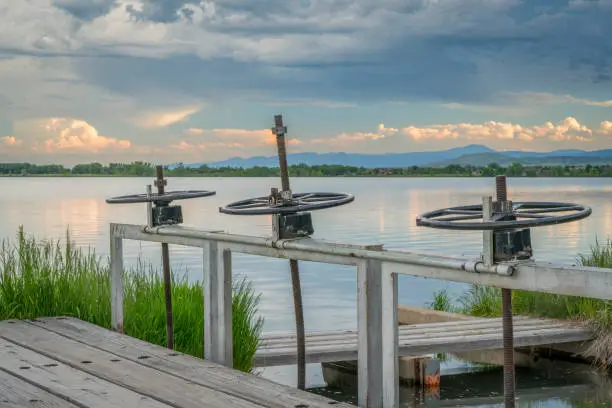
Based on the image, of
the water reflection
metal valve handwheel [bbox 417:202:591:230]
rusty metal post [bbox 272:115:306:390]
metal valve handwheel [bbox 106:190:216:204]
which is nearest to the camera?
metal valve handwheel [bbox 417:202:591:230]

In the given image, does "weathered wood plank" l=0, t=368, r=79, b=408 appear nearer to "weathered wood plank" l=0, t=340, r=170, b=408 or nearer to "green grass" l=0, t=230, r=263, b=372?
"weathered wood plank" l=0, t=340, r=170, b=408

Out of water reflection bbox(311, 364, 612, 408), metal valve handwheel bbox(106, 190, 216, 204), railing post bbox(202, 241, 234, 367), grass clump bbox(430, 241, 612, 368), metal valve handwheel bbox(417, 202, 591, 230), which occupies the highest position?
metal valve handwheel bbox(106, 190, 216, 204)

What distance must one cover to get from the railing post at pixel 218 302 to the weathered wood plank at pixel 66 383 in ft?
2.36

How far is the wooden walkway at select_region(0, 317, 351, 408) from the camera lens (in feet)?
11.5

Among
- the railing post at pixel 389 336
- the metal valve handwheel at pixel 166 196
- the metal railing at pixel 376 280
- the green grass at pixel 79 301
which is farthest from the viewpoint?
the green grass at pixel 79 301

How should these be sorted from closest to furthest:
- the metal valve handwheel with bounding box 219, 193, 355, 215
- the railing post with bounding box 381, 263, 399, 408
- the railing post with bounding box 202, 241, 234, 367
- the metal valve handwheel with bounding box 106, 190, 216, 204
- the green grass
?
the railing post with bounding box 381, 263, 399, 408 < the metal valve handwheel with bounding box 219, 193, 355, 215 < the railing post with bounding box 202, 241, 234, 367 < the metal valve handwheel with bounding box 106, 190, 216, 204 < the green grass

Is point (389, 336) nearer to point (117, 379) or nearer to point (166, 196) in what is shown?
point (117, 379)

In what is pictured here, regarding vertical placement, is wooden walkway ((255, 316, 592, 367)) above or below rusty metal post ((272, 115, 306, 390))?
below

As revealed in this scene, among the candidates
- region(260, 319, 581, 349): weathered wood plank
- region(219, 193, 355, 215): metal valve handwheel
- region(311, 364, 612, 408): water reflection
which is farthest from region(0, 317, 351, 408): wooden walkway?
region(311, 364, 612, 408): water reflection

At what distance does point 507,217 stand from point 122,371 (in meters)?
1.78

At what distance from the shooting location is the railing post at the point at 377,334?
137 inches

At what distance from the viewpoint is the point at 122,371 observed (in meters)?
4.07

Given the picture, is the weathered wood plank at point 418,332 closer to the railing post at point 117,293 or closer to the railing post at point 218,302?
the railing post at point 117,293

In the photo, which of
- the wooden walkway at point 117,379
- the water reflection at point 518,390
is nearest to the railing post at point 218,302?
the wooden walkway at point 117,379
